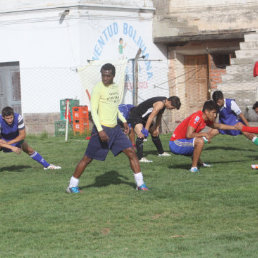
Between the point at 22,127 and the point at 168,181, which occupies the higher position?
the point at 22,127

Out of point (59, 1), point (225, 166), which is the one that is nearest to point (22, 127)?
point (225, 166)

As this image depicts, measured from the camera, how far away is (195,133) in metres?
10.3

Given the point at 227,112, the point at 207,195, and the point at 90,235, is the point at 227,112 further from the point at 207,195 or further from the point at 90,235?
the point at 90,235

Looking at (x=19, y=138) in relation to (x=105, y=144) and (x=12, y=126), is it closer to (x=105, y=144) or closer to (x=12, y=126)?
(x=12, y=126)

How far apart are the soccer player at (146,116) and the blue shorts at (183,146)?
0.69 m

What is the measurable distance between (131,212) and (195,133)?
130 inches

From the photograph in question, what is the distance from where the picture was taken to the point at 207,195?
8211mm

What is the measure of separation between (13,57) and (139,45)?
4.49 meters

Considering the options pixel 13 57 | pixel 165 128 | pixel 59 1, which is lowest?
pixel 165 128

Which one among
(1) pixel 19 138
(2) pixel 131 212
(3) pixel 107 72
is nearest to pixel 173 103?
(1) pixel 19 138

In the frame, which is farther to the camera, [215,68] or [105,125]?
[215,68]

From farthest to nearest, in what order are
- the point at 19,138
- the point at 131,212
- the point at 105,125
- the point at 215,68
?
the point at 215,68, the point at 19,138, the point at 105,125, the point at 131,212

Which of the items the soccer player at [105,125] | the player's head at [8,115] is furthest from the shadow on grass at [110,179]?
the player's head at [8,115]

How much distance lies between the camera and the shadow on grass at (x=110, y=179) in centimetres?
949
